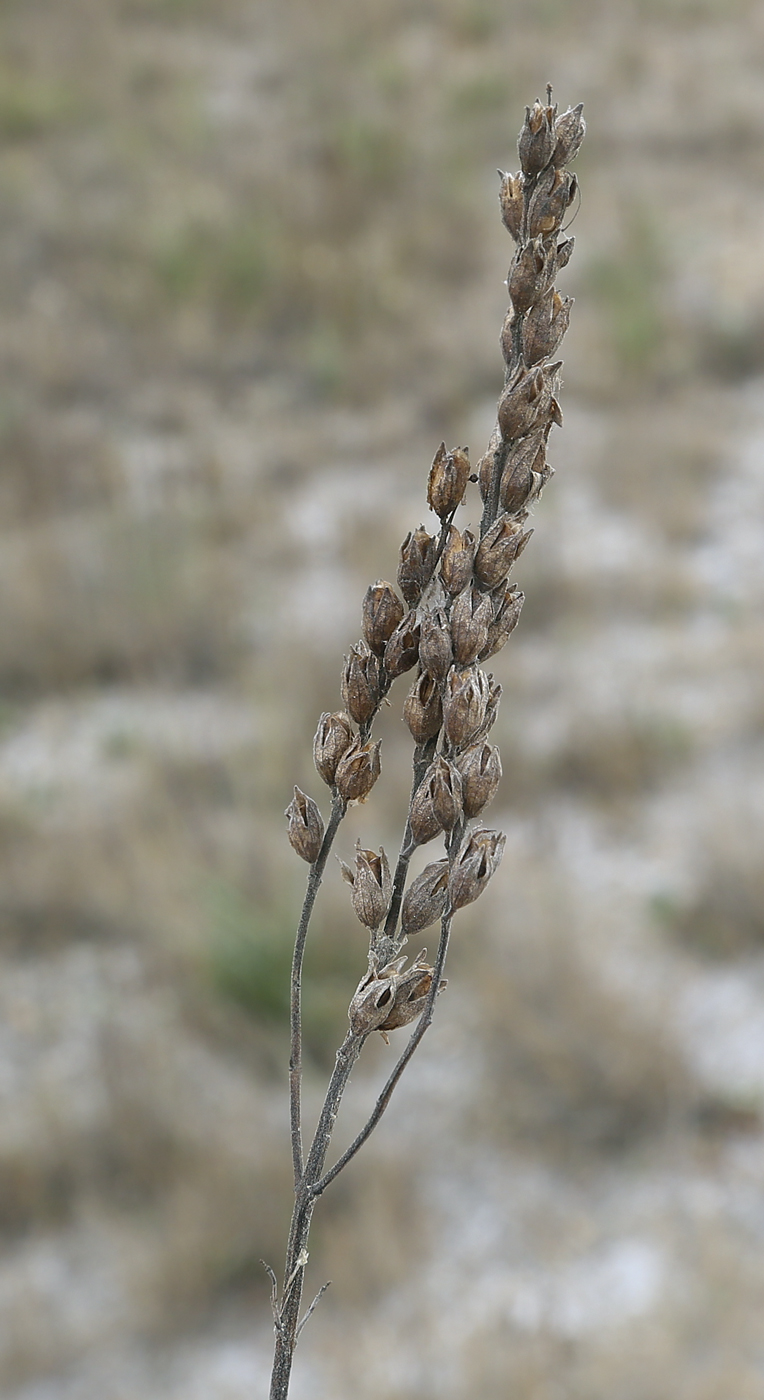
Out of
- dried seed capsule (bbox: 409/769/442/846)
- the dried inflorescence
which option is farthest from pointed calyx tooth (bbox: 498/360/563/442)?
dried seed capsule (bbox: 409/769/442/846)

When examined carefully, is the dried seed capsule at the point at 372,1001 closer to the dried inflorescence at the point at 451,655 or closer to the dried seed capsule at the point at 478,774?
the dried inflorescence at the point at 451,655

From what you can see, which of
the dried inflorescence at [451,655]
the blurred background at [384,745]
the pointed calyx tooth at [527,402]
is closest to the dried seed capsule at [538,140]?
the dried inflorescence at [451,655]

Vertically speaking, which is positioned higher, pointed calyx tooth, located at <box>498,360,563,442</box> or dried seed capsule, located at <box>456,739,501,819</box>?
pointed calyx tooth, located at <box>498,360,563,442</box>

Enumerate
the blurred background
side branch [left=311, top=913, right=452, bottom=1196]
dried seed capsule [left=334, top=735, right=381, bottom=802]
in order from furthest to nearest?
the blurred background → dried seed capsule [left=334, top=735, right=381, bottom=802] → side branch [left=311, top=913, right=452, bottom=1196]

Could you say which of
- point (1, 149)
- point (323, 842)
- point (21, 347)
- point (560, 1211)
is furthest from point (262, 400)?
point (323, 842)

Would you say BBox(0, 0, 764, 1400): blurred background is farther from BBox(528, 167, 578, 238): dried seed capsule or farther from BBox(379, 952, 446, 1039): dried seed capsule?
BBox(528, 167, 578, 238): dried seed capsule

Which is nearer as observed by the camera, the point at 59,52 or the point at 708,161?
the point at 708,161

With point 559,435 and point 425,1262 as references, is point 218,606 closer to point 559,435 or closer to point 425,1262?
point 559,435
